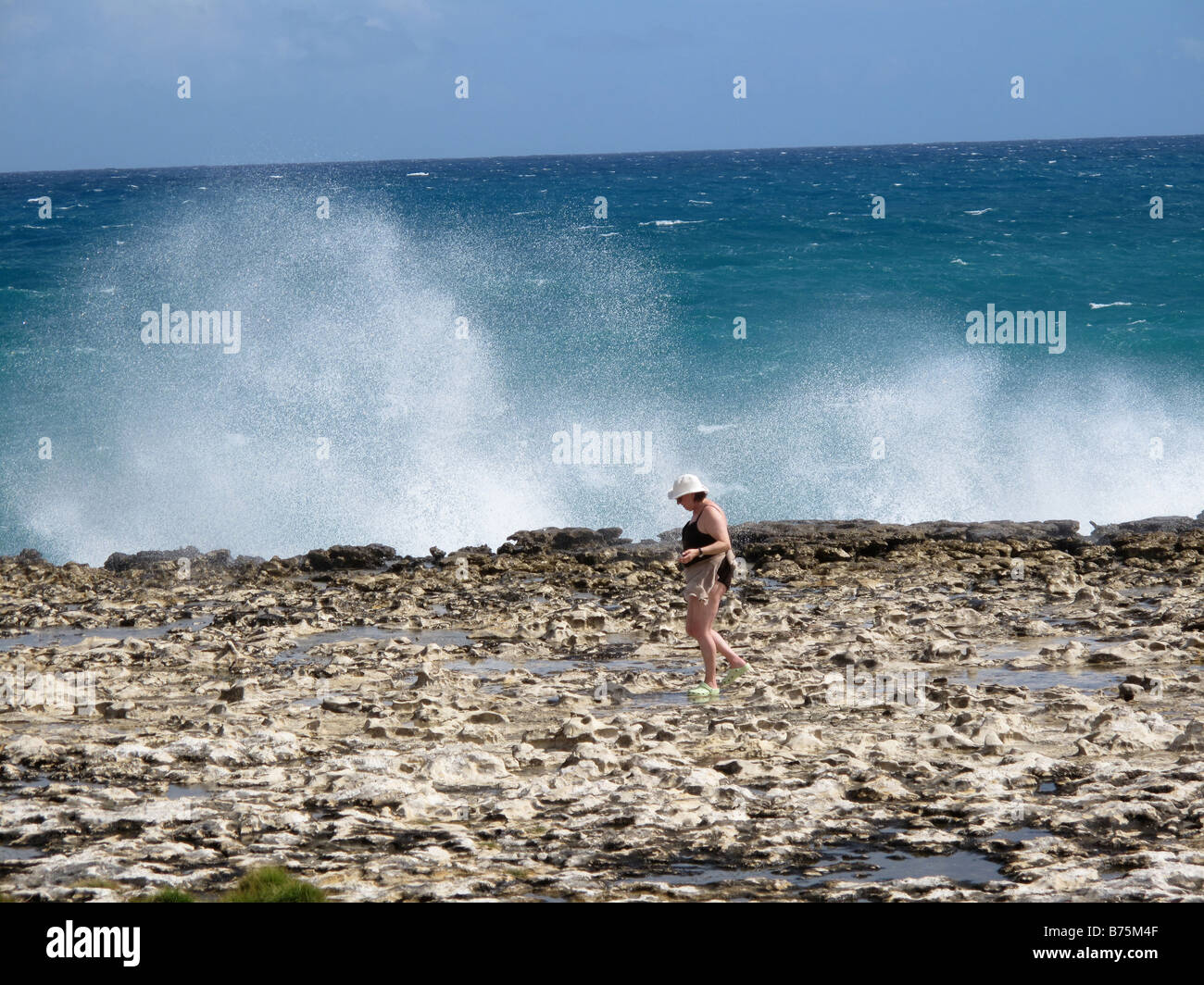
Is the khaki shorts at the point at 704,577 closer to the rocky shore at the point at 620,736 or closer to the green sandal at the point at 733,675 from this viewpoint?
the green sandal at the point at 733,675

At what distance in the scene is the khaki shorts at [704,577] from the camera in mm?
8867

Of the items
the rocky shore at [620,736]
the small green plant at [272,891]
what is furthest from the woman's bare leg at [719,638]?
the small green plant at [272,891]

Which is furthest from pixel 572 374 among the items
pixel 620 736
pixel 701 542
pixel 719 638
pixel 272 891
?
pixel 272 891

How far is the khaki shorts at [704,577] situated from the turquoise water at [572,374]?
1004cm

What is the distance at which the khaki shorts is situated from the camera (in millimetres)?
8867

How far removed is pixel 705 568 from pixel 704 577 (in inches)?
2.4

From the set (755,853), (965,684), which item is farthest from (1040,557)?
(755,853)

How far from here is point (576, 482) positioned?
2003cm

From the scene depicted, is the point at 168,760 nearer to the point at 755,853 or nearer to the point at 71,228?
the point at 755,853

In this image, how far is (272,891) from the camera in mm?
4828

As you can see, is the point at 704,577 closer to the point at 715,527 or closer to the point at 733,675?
the point at 715,527

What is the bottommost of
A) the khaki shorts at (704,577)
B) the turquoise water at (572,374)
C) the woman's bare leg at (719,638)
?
the woman's bare leg at (719,638)

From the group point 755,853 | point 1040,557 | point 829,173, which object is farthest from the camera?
point 829,173
